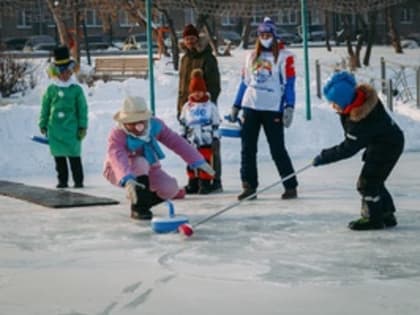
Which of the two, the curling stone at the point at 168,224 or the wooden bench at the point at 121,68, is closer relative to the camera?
the curling stone at the point at 168,224

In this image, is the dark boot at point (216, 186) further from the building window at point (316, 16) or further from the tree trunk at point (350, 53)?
the building window at point (316, 16)

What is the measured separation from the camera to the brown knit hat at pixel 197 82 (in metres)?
10.3

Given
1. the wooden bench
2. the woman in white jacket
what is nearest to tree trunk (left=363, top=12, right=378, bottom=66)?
the wooden bench

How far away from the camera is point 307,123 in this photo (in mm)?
15055

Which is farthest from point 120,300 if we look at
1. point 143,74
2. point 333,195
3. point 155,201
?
point 143,74

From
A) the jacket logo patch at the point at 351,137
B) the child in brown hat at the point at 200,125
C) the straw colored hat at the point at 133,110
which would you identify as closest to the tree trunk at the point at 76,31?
the child in brown hat at the point at 200,125

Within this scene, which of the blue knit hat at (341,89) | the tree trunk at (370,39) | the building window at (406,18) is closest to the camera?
the blue knit hat at (341,89)

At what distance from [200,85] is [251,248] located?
327 cm

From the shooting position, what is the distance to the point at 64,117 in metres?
11.2

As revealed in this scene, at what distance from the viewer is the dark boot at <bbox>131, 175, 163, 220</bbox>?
8.66 m

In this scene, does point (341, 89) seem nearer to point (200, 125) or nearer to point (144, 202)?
point (144, 202)

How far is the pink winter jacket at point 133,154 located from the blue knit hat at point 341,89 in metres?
1.39

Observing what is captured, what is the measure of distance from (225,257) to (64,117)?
4525 millimetres

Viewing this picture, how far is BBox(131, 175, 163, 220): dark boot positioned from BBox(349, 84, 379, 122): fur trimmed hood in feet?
5.83
